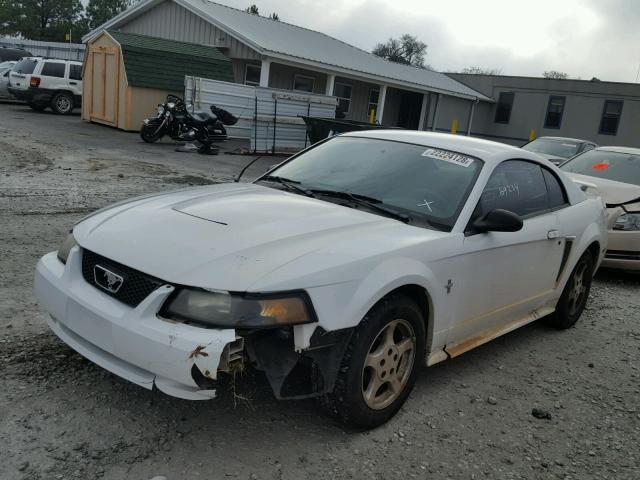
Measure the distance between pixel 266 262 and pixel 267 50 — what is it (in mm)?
16921

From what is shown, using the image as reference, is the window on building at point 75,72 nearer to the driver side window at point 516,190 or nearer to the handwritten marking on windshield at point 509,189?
the driver side window at point 516,190

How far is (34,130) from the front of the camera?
1552 cm

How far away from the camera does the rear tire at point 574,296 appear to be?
4.91 metres

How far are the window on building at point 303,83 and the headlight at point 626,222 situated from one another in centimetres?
1722

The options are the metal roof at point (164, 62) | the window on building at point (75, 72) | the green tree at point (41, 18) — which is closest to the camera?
the metal roof at point (164, 62)

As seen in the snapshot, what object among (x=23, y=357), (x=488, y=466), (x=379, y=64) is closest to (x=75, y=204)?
(x=23, y=357)

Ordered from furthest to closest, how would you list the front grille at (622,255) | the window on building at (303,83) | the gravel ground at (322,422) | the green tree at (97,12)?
the green tree at (97,12) → the window on building at (303,83) → the front grille at (622,255) → the gravel ground at (322,422)

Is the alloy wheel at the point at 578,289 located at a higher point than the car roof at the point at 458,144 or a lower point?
lower

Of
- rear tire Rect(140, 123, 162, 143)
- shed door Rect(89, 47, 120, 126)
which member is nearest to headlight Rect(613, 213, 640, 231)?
rear tire Rect(140, 123, 162, 143)

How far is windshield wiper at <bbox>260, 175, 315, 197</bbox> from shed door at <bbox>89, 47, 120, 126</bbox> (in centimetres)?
1520

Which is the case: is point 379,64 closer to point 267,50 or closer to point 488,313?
point 267,50

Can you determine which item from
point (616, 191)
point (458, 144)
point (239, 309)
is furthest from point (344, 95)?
point (239, 309)

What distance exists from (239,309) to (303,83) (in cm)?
2131

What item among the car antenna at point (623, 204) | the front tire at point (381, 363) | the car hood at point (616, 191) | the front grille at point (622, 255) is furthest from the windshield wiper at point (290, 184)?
the car antenna at point (623, 204)
